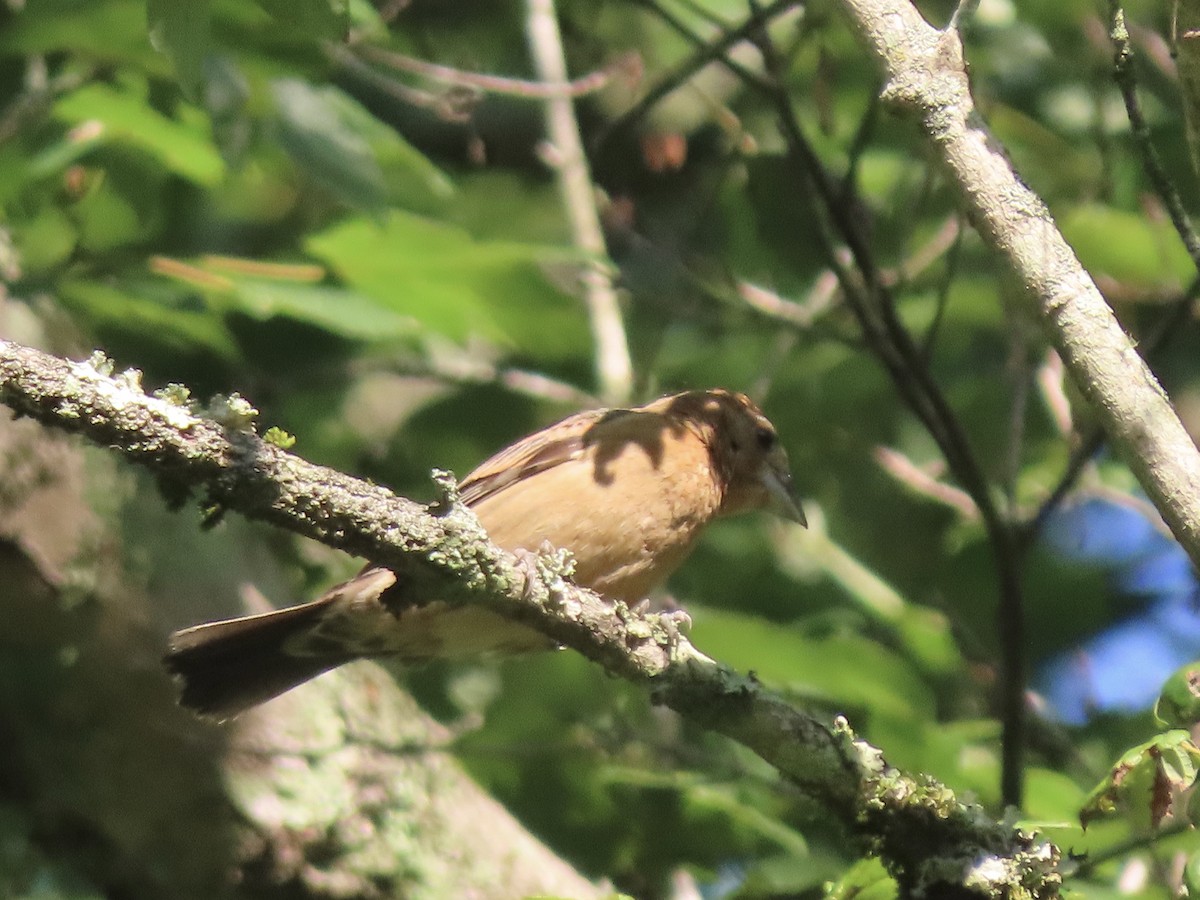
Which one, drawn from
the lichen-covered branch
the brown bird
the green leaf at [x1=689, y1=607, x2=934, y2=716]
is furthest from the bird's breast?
the lichen-covered branch

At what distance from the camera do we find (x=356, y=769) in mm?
5750

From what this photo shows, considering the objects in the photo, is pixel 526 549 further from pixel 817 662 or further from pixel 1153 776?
pixel 1153 776

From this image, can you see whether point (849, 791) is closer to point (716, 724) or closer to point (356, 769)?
point (716, 724)

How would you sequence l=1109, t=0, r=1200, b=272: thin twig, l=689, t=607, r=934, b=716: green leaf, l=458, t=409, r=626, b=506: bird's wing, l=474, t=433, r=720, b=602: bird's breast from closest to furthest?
l=1109, t=0, r=1200, b=272: thin twig → l=474, t=433, r=720, b=602: bird's breast → l=689, t=607, r=934, b=716: green leaf → l=458, t=409, r=626, b=506: bird's wing

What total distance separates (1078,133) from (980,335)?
5.56 feet

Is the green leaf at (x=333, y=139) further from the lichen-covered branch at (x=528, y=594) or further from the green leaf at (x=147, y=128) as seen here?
the lichen-covered branch at (x=528, y=594)

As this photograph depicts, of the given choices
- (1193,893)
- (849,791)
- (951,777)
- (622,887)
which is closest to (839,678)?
(951,777)

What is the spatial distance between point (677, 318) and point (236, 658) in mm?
2371

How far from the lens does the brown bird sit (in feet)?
16.9

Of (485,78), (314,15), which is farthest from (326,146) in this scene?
(314,15)

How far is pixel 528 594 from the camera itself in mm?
3564

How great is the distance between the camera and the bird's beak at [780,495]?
20.4ft

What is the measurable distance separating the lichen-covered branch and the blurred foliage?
65cm

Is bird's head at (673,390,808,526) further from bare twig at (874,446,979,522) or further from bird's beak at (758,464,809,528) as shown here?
bare twig at (874,446,979,522)
